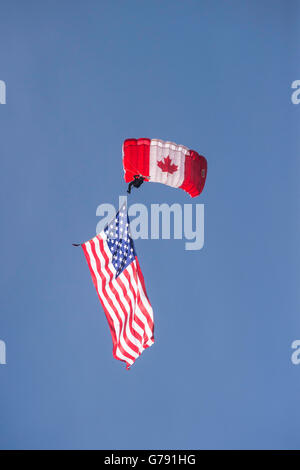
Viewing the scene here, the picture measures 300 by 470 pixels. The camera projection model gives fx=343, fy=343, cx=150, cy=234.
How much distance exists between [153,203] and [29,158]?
944 mm

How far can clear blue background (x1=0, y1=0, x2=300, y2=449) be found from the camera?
243cm

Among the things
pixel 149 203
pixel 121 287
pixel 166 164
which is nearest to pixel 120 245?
pixel 121 287

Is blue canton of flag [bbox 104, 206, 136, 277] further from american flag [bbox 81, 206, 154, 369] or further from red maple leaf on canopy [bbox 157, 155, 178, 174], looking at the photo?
red maple leaf on canopy [bbox 157, 155, 178, 174]

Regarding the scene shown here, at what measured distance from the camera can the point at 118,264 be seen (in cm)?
216

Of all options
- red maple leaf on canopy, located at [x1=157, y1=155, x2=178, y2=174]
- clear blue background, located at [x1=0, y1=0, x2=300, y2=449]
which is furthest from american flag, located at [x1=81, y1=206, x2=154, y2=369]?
red maple leaf on canopy, located at [x1=157, y1=155, x2=178, y2=174]

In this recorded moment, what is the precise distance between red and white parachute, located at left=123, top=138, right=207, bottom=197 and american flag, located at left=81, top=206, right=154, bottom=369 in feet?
1.19

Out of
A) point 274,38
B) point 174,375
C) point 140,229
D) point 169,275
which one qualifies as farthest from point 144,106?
point 174,375

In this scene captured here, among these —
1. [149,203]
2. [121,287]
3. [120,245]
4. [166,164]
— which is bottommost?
[121,287]

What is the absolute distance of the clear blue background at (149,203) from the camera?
7.98 feet

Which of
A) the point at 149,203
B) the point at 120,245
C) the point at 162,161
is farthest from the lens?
the point at 149,203

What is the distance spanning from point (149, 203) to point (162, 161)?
47 cm

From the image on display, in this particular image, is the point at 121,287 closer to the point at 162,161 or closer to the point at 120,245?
the point at 120,245

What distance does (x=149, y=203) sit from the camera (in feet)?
8.07

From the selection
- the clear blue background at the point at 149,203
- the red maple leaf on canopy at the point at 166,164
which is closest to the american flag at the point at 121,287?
the clear blue background at the point at 149,203
